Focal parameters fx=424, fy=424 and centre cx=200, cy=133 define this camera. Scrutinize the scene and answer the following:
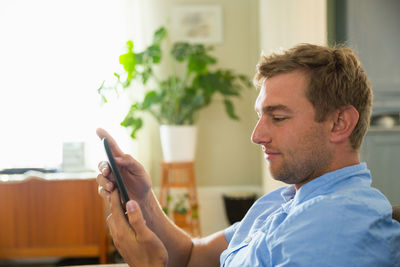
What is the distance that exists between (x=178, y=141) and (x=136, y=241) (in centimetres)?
275

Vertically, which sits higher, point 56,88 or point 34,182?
point 56,88

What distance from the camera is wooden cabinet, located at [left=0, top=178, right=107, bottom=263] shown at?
3199 mm

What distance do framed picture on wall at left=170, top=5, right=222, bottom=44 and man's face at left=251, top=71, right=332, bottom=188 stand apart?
3277mm

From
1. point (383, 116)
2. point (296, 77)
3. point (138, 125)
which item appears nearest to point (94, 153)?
point (138, 125)

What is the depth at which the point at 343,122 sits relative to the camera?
1.00 meters

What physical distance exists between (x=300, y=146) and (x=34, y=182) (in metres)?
2.70

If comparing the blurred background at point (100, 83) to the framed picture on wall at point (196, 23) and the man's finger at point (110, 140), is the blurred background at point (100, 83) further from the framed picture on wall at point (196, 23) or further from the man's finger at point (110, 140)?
the man's finger at point (110, 140)

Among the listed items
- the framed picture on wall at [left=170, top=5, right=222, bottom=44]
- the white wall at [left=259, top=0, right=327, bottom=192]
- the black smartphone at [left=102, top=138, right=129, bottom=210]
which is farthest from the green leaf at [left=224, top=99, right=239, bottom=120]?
the black smartphone at [left=102, top=138, right=129, bottom=210]

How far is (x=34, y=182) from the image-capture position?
3223 millimetres

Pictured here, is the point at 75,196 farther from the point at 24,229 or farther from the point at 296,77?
the point at 296,77

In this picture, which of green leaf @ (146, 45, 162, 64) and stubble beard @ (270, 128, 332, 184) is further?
green leaf @ (146, 45, 162, 64)

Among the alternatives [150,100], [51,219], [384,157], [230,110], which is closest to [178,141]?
[150,100]

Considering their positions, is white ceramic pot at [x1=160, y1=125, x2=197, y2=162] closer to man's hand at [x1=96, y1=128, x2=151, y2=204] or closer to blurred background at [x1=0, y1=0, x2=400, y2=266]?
blurred background at [x1=0, y1=0, x2=400, y2=266]

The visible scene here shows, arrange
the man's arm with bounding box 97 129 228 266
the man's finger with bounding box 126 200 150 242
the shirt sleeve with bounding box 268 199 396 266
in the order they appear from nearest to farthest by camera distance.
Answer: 1. the shirt sleeve with bounding box 268 199 396 266
2. the man's finger with bounding box 126 200 150 242
3. the man's arm with bounding box 97 129 228 266
